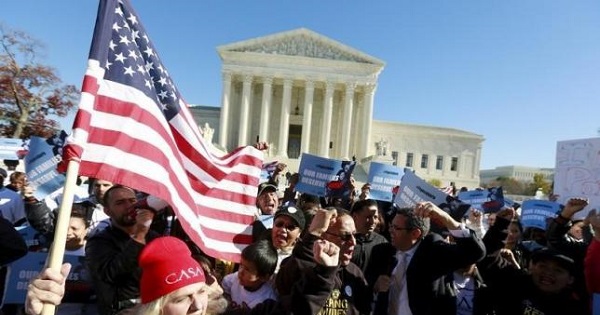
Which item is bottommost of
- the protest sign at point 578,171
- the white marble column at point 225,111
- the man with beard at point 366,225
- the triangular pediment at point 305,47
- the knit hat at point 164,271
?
the man with beard at point 366,225

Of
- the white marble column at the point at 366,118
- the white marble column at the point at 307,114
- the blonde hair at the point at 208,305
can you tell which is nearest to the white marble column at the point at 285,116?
the white marble column at the point at 307,114

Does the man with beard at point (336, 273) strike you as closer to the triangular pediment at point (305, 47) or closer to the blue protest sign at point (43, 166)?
the blue protest sign at point (43, 166)

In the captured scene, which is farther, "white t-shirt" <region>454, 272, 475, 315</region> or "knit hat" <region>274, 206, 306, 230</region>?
"white t-shirt" <region>454, 272, 475, 315</region>

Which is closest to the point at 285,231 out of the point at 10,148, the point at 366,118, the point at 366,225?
the point at 366,225

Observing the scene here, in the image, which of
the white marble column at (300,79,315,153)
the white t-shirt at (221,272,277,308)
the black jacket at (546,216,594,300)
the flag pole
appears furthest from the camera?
the white marble column at (300,79,315,153)

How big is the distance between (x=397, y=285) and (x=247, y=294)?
1354 mm

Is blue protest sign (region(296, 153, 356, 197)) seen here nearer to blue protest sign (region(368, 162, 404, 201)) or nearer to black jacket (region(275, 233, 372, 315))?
blue protest sign (region(368, 162, 404, 201))

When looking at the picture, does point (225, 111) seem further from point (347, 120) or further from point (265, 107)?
point (347, 120)

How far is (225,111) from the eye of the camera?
51125 millimetres

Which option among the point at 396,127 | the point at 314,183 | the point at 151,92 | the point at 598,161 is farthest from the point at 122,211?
the point at 396,127

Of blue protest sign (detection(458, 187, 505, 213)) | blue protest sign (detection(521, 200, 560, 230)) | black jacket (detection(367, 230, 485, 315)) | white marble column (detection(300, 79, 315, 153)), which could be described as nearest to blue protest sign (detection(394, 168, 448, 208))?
blue protest sign (detection(458, 187, 505, 213))

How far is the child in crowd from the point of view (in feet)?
10.1

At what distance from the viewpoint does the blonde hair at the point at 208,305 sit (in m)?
1.96

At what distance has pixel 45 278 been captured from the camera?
5.93ft
